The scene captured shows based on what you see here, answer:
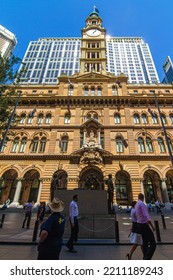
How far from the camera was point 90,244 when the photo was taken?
6.46 m

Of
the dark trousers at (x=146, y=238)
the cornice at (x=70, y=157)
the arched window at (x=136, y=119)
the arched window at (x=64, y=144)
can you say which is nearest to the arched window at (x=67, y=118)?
the arched window at (x=64, y=144)

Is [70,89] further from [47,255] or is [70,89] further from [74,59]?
[74,59]

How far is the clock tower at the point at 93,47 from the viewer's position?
34688 millimetres

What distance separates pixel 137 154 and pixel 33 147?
1737cm

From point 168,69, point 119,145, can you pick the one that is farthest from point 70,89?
point 168,69

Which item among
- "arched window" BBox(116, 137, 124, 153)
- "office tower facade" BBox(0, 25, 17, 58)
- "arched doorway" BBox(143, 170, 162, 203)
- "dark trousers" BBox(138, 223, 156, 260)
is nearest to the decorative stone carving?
"arched window" BBox(116, 137, 124, 153)

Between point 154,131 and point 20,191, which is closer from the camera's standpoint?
point 20,191

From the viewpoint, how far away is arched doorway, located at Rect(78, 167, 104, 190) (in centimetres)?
2261

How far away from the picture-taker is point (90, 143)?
23.3 metres

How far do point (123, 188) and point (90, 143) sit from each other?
28.7ft

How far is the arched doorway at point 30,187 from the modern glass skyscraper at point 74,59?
5962 cm

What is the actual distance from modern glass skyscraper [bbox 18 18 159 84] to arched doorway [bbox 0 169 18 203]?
5936cm
